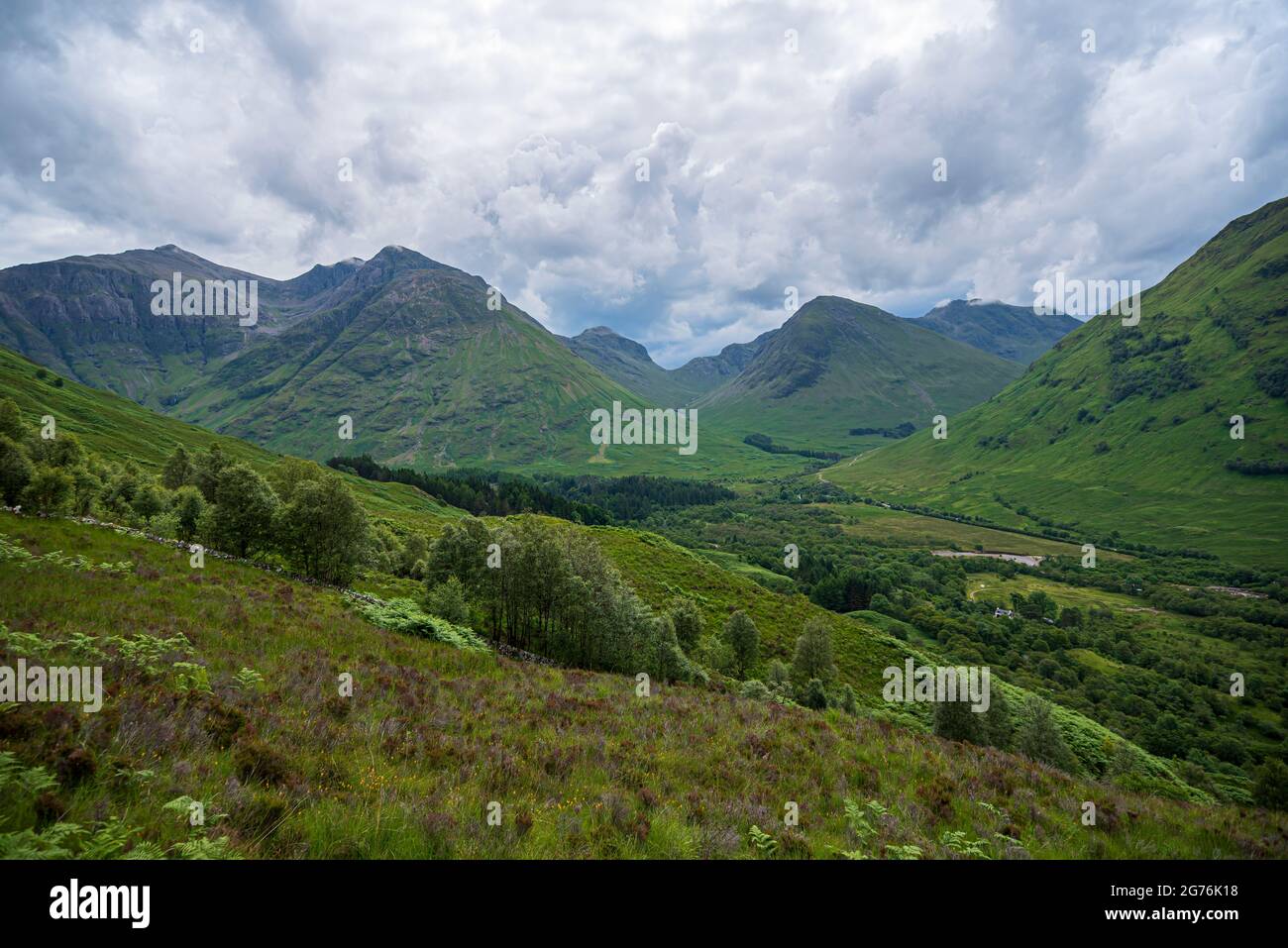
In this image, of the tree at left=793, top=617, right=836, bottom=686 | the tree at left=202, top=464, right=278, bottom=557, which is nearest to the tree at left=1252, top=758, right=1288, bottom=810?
the tree at left=793, top=617, right=836, bottom=686

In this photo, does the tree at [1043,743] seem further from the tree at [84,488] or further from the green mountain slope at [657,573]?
the tree at [84,488]

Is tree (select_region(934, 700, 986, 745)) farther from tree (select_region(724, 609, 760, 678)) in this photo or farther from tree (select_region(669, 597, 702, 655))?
tree (select_region(669, 597, 702, 655))

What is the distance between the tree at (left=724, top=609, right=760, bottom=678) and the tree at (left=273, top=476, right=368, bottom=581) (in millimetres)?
37381

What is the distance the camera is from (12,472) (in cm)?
3441

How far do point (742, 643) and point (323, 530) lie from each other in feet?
134

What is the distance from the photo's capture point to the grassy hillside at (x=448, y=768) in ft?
20.7

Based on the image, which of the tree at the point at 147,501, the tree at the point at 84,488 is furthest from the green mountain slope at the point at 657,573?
the tree at the point at 84,488

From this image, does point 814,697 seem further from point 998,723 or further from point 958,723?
point 998,723

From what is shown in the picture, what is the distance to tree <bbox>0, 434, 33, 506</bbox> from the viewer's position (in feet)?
112

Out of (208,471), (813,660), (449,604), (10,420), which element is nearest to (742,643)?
(813,660)
